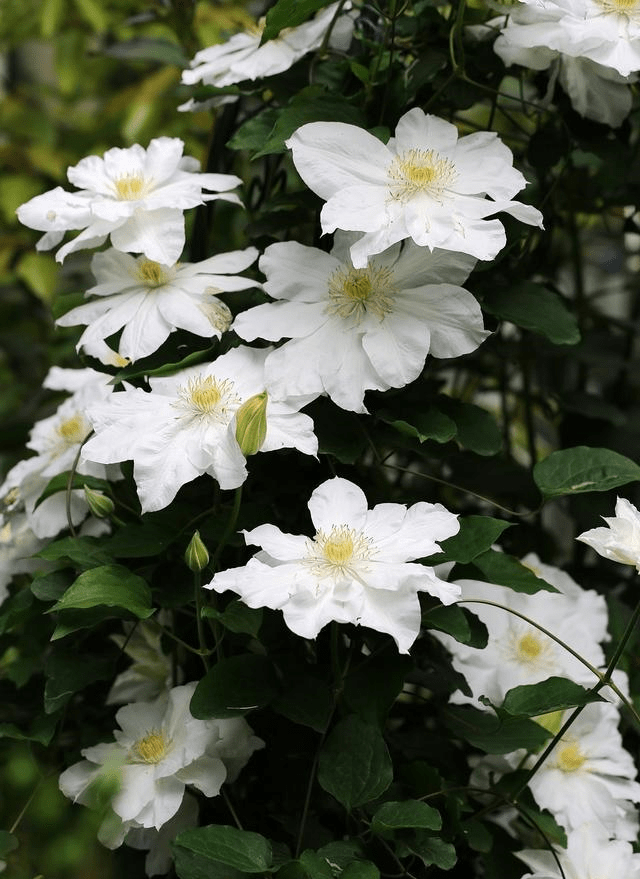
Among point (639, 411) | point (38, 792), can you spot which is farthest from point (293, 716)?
point (639, 411)

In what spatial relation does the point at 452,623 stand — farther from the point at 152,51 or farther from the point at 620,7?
the point at 152,51

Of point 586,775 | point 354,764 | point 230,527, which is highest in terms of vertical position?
point 230,527

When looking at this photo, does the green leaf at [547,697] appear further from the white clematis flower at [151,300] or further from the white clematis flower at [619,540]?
the white clematis flower at [151,300]

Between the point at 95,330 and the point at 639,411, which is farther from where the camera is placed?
the point at 639,411

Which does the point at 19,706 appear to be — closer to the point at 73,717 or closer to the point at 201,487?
the point at 73,717

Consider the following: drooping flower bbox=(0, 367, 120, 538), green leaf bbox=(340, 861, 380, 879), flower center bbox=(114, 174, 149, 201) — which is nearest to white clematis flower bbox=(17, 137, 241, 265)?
flower center bbox=(114, 174, 149, 201)

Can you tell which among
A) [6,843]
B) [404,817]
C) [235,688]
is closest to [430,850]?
[404,817]
